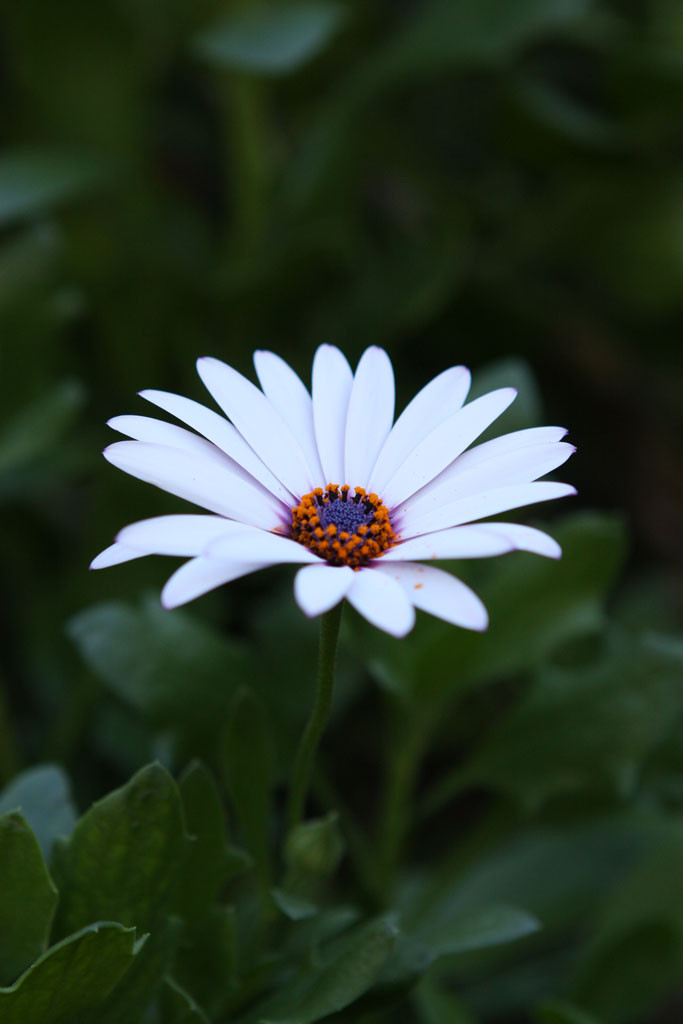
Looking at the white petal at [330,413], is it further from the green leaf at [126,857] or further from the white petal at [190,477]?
the green leaf at [126,857]

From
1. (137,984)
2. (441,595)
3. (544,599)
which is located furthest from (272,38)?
(137,984)

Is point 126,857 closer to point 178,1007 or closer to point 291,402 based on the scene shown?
point 178,1007

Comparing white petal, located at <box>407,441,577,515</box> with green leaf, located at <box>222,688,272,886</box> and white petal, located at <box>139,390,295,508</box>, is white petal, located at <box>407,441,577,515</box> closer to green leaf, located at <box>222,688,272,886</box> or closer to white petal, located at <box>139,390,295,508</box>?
white petal, located at <box>139,390,295,508</box>

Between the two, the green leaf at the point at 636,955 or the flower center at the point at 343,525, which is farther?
the green leaf at the point at 636,955

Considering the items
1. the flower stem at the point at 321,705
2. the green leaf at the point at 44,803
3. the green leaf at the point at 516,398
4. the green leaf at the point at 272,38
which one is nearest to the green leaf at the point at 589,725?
the green leaf at the point at 516,398

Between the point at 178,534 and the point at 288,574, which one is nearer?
the point at 178,534

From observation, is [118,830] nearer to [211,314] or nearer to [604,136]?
[211,314]
